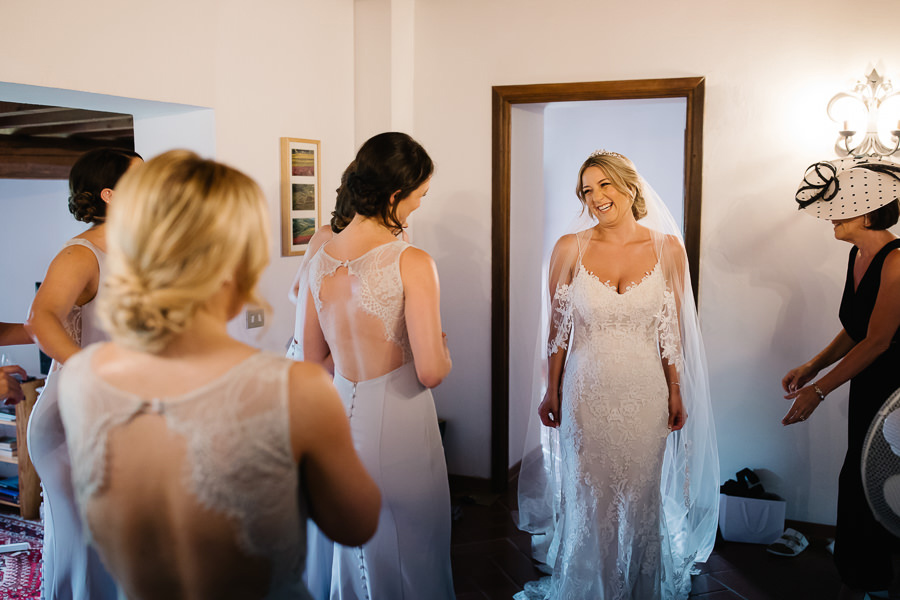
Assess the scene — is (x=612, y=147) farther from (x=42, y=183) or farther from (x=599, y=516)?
(x=42, y=183)

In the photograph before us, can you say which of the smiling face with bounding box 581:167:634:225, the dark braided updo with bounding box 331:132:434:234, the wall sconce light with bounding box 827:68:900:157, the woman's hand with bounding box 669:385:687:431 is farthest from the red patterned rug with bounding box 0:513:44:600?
the wall sconce light with bounding box 827:68:900:157

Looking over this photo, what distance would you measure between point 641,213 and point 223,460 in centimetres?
238

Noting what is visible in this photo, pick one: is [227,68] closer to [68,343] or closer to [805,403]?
[68,343]

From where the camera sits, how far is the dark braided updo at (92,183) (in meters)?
2.29

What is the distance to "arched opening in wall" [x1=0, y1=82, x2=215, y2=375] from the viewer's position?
3180mm

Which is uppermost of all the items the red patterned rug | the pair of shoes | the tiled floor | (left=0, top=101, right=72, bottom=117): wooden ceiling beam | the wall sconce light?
(left=0, top=101, right=72, bottom=117): wooden ceiling beam

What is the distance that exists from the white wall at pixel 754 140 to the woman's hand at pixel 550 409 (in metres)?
1.25

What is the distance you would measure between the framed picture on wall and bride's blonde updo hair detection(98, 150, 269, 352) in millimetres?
2803

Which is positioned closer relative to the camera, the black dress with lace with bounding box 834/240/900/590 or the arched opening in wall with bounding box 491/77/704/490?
the black dress with lace with bounding box 834/240/900/590

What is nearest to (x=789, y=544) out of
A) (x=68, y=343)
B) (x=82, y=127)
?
(x=68, y=343)

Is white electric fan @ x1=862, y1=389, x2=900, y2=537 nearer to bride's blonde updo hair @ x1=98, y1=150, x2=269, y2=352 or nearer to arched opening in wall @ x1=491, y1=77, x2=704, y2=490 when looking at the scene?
bride's blonde updo hair @ x1=98, y1=150, x2=269, y2=352

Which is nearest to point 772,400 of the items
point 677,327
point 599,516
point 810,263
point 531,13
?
point 810,263

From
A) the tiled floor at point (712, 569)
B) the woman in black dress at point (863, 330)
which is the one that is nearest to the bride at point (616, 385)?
the tiled floor at point (712, 569)

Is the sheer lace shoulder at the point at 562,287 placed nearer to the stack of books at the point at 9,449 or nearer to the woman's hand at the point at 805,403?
the woman's hand at the point at 805,403
